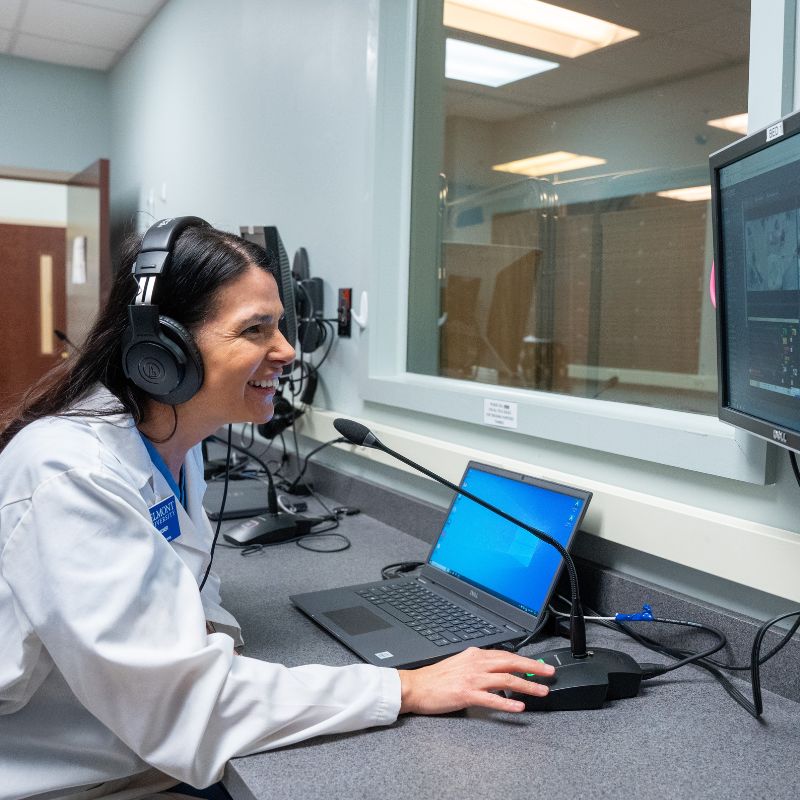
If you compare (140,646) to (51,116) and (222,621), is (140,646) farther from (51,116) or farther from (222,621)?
(51,116)

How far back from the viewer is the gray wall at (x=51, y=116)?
3973 mm

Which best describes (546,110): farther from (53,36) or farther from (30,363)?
(30,363)

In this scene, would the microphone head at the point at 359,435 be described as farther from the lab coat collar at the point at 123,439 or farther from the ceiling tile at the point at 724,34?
the ceiling tile at the point at 724,34

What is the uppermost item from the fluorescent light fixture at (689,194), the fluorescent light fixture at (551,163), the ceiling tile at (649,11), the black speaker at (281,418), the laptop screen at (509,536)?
the ceiling tile at (649,11)

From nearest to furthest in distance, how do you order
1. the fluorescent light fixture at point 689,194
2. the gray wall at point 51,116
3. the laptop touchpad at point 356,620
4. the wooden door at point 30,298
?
the laptop touchpad at point 356,620 < the fluorescent light fixture at point 689,194 < the gray wall at point 51,116 < the wooden door at point 30,298

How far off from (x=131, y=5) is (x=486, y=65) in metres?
2.29

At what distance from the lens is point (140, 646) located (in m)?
0.68


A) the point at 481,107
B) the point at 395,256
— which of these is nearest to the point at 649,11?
the point at 481,107

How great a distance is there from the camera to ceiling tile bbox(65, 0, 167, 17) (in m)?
3.24

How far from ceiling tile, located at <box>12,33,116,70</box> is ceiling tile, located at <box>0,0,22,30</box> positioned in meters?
0.14

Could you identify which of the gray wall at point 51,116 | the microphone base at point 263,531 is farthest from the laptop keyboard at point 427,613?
the gray wall at point 51,116

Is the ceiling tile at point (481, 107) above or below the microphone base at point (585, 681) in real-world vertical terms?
above

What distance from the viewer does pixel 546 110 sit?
1612mm

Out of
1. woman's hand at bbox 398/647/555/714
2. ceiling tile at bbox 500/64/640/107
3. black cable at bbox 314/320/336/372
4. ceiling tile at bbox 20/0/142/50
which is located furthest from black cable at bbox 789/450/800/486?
ceiling tile at bbox 20/0/142/50
